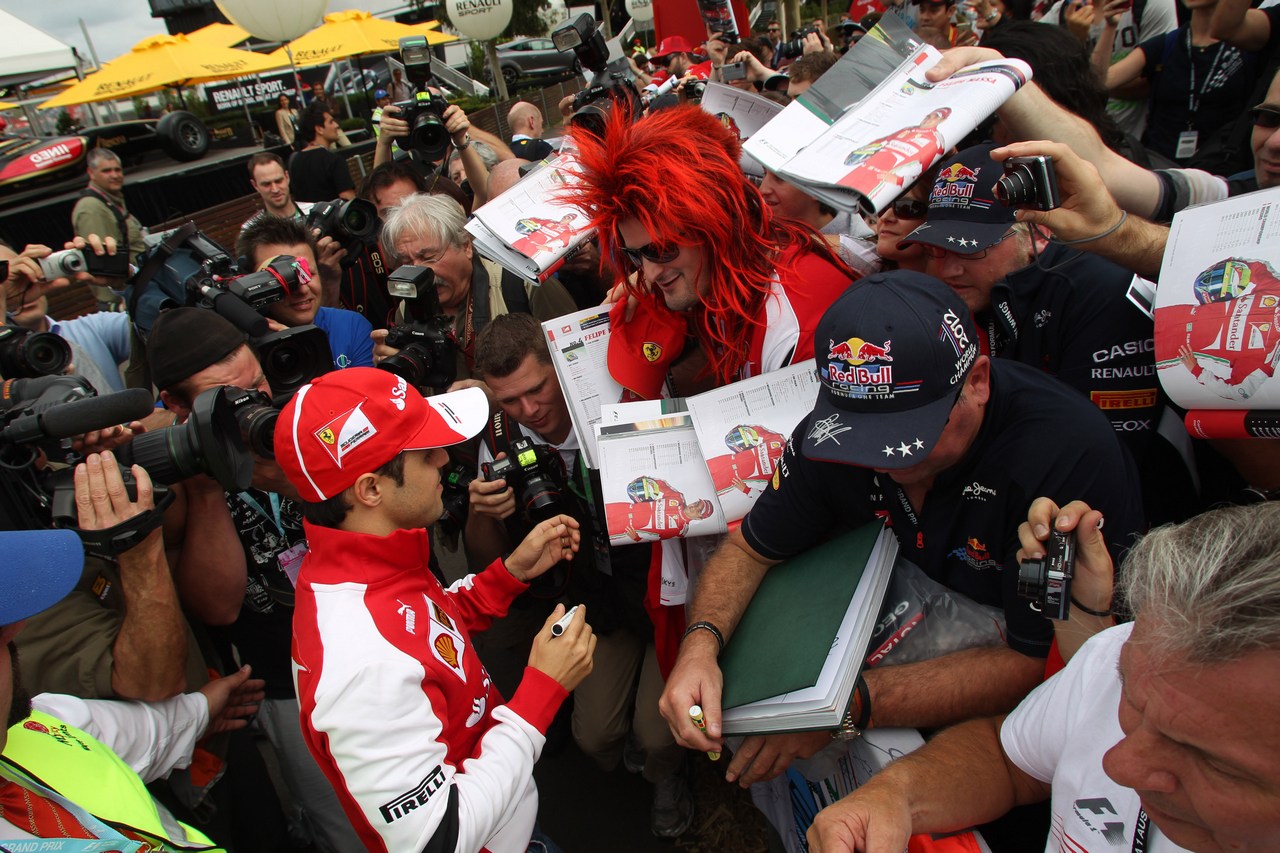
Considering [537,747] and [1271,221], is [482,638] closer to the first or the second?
[537,747]

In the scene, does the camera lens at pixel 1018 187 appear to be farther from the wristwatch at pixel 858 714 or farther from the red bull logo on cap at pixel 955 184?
the wristwatch at pixel 858 714

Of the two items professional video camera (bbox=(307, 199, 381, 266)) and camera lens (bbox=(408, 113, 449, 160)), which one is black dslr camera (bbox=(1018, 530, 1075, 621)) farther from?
camera lens (bbox=(408, 113, 449, 160))

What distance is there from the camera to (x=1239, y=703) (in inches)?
35.2

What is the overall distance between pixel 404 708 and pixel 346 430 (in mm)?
679

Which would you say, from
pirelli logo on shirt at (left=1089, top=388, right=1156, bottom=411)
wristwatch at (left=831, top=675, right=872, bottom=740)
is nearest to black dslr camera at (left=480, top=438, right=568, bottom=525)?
wristwatch at (left=831, top=675, right=872, bottom=740)

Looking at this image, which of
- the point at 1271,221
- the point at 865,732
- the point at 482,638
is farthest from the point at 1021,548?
the point at 482,638

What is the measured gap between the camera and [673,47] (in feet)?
24.5

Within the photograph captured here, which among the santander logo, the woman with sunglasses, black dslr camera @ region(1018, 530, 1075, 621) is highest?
the woman with sunglasses

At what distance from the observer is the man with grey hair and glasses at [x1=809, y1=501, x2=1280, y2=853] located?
89cm

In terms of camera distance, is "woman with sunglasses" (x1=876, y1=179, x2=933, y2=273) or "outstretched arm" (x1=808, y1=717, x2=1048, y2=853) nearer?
"outstretched arm" (x1=808, y1=717, x2=1048, y2=853)

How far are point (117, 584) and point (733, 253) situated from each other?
1964 mm

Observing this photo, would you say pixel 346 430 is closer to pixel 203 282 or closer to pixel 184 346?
pixel 184 346

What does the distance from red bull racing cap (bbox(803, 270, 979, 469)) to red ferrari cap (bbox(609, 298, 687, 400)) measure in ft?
2.87

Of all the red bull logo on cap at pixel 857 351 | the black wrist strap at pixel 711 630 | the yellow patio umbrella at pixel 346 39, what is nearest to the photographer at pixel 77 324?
the black wrist strap at pixel 711 630
